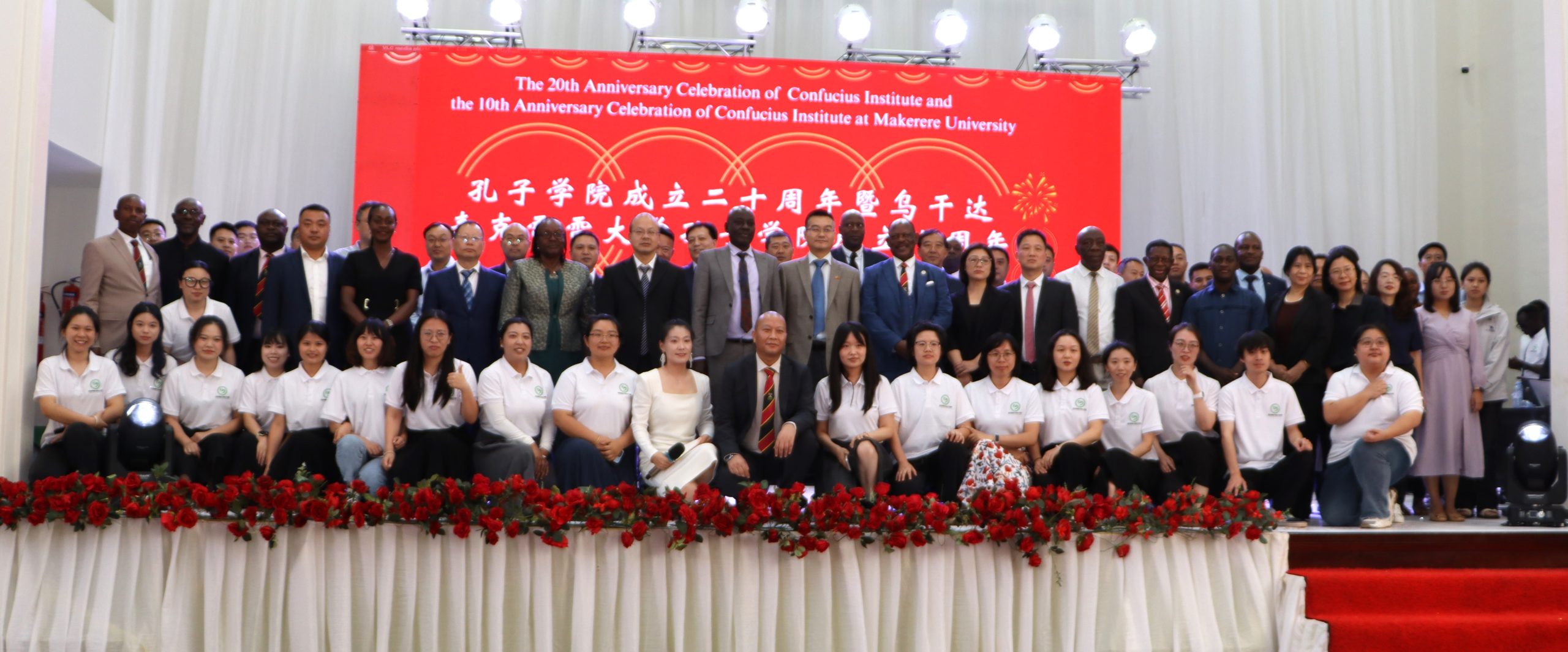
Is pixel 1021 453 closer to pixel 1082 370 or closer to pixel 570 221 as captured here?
pixel 1082 370

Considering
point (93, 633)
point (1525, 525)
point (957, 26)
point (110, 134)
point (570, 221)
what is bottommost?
point (93, 633)

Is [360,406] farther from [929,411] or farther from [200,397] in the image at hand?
[929,411]

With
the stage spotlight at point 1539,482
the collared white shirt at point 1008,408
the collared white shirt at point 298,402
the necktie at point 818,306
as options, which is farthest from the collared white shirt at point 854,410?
the stage spotlight at point 1539,482

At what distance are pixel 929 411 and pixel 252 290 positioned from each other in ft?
9.57

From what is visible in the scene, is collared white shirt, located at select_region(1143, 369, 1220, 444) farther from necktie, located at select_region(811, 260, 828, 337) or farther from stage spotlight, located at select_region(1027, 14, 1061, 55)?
stage spotlight, located at select_region(1027, 14, 1061, 55)

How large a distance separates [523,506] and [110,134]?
501 cm

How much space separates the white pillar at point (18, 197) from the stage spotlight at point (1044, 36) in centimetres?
549

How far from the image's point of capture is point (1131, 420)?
197 inches

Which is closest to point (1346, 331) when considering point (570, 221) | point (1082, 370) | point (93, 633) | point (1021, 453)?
point (1082, 370)

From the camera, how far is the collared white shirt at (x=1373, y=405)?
4.94 m

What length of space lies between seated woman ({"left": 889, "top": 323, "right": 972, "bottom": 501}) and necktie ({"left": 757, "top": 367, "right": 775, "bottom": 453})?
47 cm

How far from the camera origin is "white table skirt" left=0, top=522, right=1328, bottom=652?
12.1 feet

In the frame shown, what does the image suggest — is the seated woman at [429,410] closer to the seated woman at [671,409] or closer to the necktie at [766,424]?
the seated woman at [671,409]

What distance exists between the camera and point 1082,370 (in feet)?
16.6
